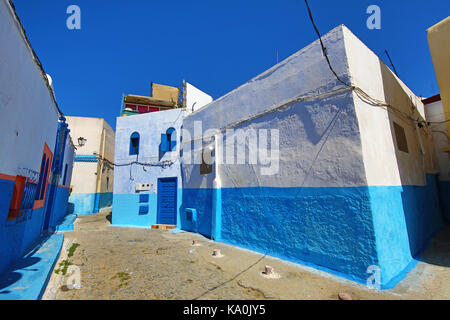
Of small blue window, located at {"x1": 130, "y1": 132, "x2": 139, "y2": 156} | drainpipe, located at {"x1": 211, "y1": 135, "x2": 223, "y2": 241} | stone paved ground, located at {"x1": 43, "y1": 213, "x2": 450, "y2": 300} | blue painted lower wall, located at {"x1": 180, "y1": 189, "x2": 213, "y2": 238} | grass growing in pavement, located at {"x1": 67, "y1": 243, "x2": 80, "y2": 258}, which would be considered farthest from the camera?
small blue window, located at {"x1": 130, "y1": 132, "x2": 139, "y2": 156}

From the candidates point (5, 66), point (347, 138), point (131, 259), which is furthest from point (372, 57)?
point (131, 259)

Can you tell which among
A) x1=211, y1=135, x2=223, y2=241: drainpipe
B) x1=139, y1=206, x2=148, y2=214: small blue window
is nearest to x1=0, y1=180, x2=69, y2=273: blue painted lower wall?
x1=211, y1=135, x2=223, y2=241: drainpipe

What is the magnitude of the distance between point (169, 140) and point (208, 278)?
24.7 feet

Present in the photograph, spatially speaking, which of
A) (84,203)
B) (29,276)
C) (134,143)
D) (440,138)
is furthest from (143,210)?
(440,138)

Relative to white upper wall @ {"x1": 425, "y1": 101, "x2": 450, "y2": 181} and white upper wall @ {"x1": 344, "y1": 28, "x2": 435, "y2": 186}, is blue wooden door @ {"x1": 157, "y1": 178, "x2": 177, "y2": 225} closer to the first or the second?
white upper wall @ {"x1": 344, "y1": 28, "x2": 435, "y2": 186}

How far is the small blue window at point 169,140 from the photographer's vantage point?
1018cm

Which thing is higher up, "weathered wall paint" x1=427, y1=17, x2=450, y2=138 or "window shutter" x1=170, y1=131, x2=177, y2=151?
"weathered wall paint" x1=427, y1=17, x2=450, y2=138

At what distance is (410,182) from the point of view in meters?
5.63

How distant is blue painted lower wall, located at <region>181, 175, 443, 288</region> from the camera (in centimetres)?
396

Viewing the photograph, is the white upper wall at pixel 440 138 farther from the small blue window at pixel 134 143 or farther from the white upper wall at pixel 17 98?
Result: the small blue window at pixel 134 143

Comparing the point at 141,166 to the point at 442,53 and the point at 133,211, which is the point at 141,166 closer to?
the point at 133,211

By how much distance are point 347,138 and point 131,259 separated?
574 centimetres

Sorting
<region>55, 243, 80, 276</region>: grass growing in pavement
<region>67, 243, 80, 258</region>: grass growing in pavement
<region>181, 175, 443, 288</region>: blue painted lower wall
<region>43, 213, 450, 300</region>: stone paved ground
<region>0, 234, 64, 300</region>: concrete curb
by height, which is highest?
<region>181, 175, 443, 288</region>: blue painted lower wall

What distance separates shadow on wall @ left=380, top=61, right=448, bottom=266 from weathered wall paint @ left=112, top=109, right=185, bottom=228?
26.1 feet
